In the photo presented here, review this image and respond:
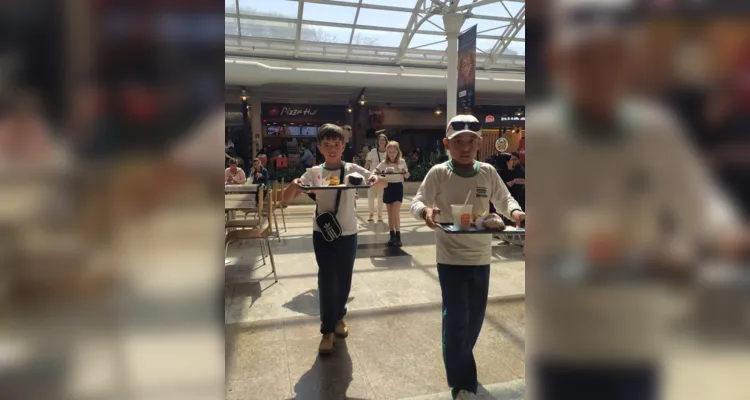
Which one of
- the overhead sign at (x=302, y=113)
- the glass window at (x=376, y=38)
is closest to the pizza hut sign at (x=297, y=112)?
the overhead sign at (x=302, y=113)

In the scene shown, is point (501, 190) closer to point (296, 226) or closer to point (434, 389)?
point (434, 389)

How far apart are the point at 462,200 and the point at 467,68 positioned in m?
6.81

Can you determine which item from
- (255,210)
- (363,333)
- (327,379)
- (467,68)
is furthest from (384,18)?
(327,379)

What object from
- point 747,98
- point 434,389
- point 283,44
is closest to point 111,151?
point 747,98

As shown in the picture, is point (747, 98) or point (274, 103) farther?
point (274, 103)

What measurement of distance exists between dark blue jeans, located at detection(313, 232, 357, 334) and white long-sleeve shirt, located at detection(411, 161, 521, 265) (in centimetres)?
87

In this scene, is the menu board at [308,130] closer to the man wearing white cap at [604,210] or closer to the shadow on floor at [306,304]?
the shadow on floor at [306,304]

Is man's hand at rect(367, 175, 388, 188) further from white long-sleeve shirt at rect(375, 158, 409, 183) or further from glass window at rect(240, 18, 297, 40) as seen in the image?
glass window at rect(240, 18, 297, 40)

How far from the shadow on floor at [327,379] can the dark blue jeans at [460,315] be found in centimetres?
70

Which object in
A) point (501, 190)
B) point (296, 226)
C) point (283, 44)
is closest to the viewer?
point (501, 190)

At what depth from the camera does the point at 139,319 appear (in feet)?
Result: 2.49

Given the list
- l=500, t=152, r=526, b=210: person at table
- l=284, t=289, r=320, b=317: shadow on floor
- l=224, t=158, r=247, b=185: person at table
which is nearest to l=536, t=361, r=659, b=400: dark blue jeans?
l=284, t=289, r=320, b=317: shadow on floor

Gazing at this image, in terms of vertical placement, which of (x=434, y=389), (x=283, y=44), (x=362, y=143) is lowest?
(x=434, y=389)

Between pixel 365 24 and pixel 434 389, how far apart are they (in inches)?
527
